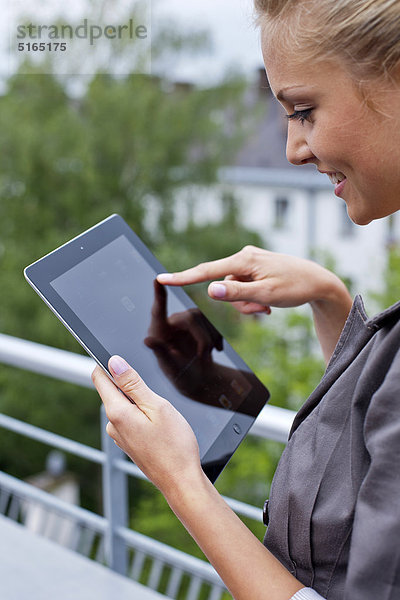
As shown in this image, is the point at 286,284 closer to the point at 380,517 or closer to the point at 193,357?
the point at 193,357

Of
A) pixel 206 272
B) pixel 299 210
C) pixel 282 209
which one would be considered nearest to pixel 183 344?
pixel 206 272

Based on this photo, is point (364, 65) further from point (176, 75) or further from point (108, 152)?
point (176, 75)

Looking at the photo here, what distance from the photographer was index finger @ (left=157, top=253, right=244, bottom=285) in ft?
3.78

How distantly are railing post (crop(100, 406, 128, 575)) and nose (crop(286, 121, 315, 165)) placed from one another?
104cm

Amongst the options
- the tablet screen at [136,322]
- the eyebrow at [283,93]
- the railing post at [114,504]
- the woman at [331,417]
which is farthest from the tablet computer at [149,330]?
the railing post at [114,504]

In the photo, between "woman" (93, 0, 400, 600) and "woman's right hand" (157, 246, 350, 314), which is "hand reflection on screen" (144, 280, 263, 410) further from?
"woman" (93, 0, 400, 600)

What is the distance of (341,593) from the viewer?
0.71 m

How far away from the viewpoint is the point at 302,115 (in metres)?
0.75

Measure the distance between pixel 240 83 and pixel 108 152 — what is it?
243 cm

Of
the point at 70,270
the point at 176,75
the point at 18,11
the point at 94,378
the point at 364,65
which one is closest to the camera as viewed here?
the point at 364,65

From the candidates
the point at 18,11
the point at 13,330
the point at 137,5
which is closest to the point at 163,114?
the point at 137,5

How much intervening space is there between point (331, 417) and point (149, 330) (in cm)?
42

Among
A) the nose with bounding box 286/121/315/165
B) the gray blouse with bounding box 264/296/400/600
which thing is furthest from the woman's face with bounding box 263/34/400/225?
the gray blouse with bounding box 264/296/400/600

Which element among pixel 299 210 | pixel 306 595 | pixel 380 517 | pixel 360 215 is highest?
pixel 299 210
